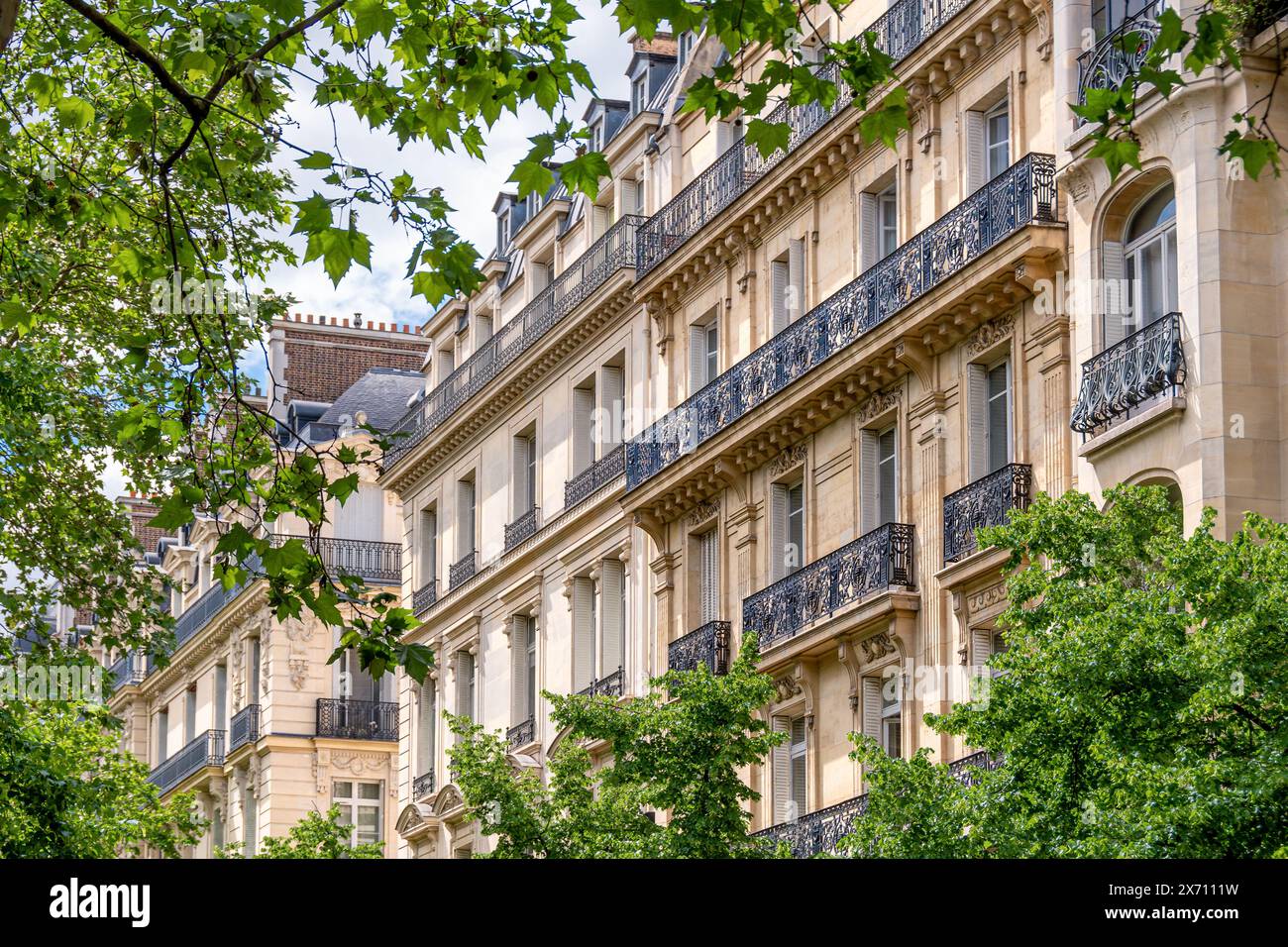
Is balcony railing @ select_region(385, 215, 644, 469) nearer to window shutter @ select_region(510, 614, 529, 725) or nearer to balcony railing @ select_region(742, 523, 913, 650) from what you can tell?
window shutter @ select_region(510, 614, 529, 725)

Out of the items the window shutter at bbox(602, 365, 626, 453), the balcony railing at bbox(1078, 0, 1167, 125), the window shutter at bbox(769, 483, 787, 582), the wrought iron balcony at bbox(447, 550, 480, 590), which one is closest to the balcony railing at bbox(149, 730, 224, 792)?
the wrought iron balcony at bbox(447, 550, 480, 590)

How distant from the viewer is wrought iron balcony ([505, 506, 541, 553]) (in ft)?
134

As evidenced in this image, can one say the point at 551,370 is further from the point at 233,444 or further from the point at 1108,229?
the point at 233,444

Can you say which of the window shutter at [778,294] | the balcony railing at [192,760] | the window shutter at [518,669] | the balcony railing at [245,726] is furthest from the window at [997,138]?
the balcony railing at [192,760]

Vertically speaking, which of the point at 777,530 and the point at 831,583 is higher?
the point at 777,530

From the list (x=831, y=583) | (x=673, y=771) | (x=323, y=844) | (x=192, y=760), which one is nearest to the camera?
(x=673, y=771)

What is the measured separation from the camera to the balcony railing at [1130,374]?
882 inches

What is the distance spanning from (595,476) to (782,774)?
8.56 metres

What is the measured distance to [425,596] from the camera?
46.4 metres

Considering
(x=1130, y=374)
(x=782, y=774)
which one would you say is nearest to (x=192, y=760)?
(x=782, y=774)

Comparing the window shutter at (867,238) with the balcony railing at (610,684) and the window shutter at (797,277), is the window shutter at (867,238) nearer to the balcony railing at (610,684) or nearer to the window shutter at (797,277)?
the window shutter at (797,277)

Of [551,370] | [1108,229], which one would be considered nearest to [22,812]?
[1108,229]

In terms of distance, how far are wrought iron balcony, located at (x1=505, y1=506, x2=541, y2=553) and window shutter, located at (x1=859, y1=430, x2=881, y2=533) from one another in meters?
11.7

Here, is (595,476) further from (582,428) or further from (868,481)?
(868,481)
